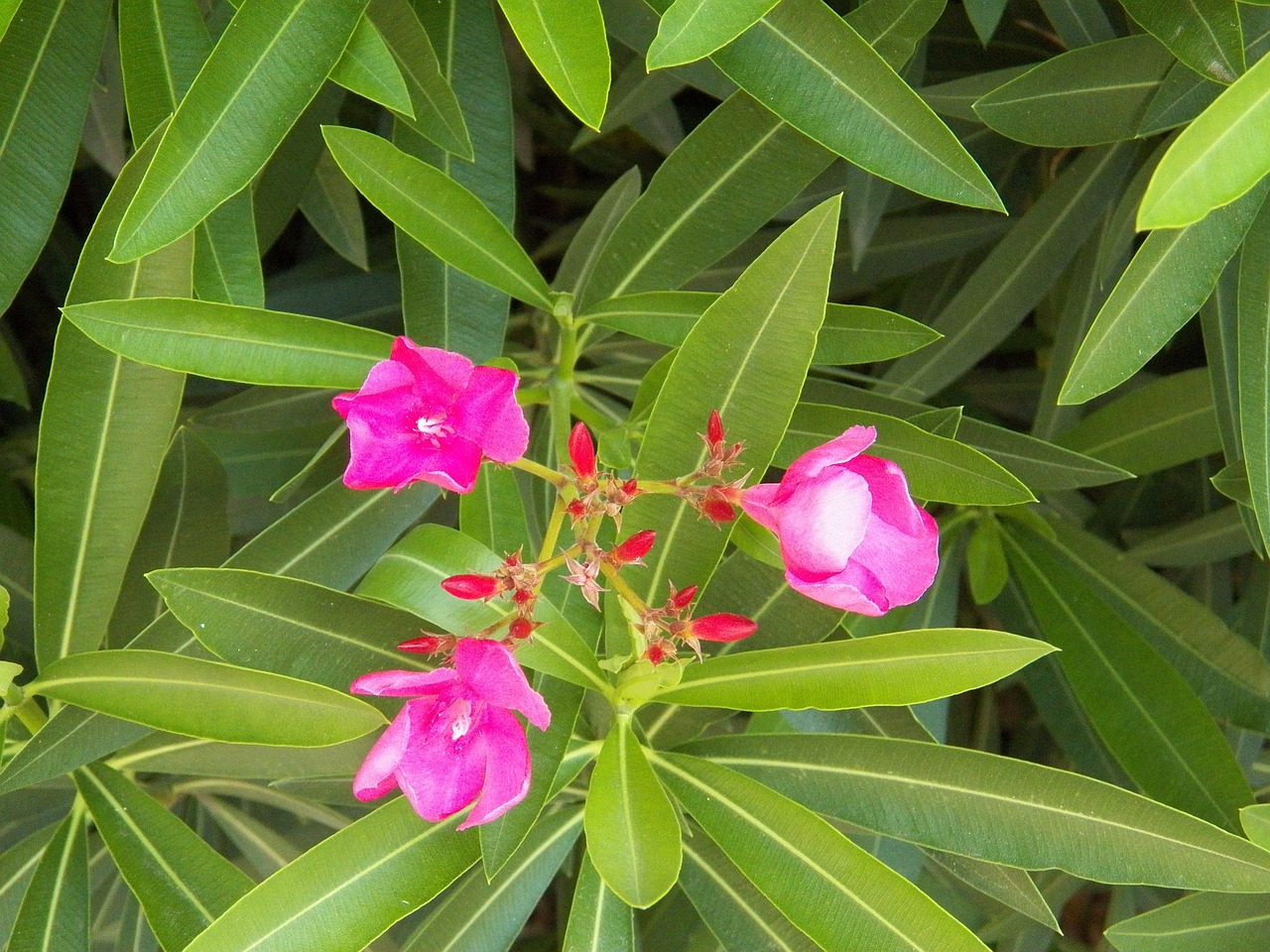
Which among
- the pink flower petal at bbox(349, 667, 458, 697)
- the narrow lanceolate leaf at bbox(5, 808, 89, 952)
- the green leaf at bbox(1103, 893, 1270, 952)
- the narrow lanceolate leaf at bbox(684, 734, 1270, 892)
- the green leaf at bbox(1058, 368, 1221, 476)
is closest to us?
the pink flower petal at bbox(349, 667, 458, 697)

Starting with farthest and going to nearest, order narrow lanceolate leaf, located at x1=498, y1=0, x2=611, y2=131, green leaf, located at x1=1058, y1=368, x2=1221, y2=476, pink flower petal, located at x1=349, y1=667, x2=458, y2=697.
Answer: green leaf, located at x1=1058, y1=368, x2=1221, y2=476 → narrow lanceolate leaf, located at x1=498, y1=0, x2=611, y2=131 → pink flower petal, located at x1=349, y1=667, x2=458, y2=697

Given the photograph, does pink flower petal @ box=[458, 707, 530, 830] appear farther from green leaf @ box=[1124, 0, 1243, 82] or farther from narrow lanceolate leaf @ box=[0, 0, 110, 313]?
green leaf @ box=[1124, 0, 1243, 82]

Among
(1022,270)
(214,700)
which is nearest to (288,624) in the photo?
(214,700)

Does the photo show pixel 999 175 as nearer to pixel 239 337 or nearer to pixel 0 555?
pixel 239 337

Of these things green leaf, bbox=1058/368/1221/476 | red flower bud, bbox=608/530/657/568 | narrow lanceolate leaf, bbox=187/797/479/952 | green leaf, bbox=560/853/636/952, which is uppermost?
red flower bud, bbox=608/530/657/568

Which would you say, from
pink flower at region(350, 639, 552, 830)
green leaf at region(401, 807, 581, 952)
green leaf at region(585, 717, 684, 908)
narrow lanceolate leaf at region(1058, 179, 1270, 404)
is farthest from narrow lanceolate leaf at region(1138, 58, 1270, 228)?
green leaf at region(401, 807, 581, 952)

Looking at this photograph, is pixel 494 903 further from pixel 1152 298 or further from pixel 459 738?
pixel 1152 298
